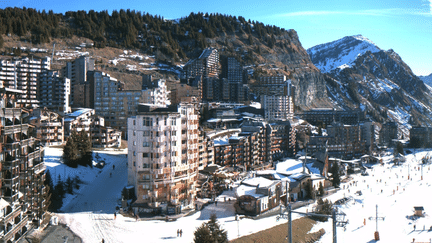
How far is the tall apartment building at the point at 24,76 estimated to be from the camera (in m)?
88.6

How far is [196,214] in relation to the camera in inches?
1757

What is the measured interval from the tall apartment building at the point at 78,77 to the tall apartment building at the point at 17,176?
61.7m

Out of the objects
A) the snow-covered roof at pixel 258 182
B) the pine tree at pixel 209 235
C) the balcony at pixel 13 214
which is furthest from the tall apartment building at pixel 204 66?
the balcony at pixel 13 214

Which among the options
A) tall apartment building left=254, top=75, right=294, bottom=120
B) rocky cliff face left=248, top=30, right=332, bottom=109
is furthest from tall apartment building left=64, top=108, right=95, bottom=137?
rocky cliff face left=248, top=30, right=332, bottom=109

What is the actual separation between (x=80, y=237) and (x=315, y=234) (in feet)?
88.8

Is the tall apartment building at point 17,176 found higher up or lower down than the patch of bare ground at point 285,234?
higher up

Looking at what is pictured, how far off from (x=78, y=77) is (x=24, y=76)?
46.8ft

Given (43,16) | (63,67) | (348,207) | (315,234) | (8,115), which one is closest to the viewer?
(8,115)

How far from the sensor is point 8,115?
30797mm

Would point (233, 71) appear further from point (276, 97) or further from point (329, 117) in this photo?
point (329, 117)

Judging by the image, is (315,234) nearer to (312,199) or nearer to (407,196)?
(312,199)

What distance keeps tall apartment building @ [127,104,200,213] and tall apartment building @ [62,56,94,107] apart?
172 ft

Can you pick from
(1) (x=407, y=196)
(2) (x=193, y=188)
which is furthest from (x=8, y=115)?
A: (1) (x=407, y=196)

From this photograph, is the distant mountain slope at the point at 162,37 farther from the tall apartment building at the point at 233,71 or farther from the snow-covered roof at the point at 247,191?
the snow-covered roof at the point at 247,191
